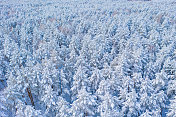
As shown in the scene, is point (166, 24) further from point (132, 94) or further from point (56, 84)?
point (56, 84)

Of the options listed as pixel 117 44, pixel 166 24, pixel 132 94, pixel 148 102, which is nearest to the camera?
pixel 132 94

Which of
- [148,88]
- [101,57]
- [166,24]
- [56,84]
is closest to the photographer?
[148,88]

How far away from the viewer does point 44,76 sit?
26.5m

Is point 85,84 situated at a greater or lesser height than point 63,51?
lesser

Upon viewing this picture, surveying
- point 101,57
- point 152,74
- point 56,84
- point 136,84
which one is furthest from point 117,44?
point 56,84

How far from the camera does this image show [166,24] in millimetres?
61656

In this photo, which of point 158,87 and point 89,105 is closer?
point 89,105

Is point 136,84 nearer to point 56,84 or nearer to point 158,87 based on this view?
point 158,87

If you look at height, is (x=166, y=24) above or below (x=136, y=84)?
above

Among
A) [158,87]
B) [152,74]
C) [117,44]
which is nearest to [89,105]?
[158,87]

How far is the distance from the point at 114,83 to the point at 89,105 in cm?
734

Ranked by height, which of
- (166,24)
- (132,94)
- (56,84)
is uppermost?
(166,24)

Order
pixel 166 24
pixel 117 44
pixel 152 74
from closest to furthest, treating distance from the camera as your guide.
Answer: pixel 152 74 → pixel 117 44 → pixel 166 24

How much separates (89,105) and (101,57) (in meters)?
19.5
